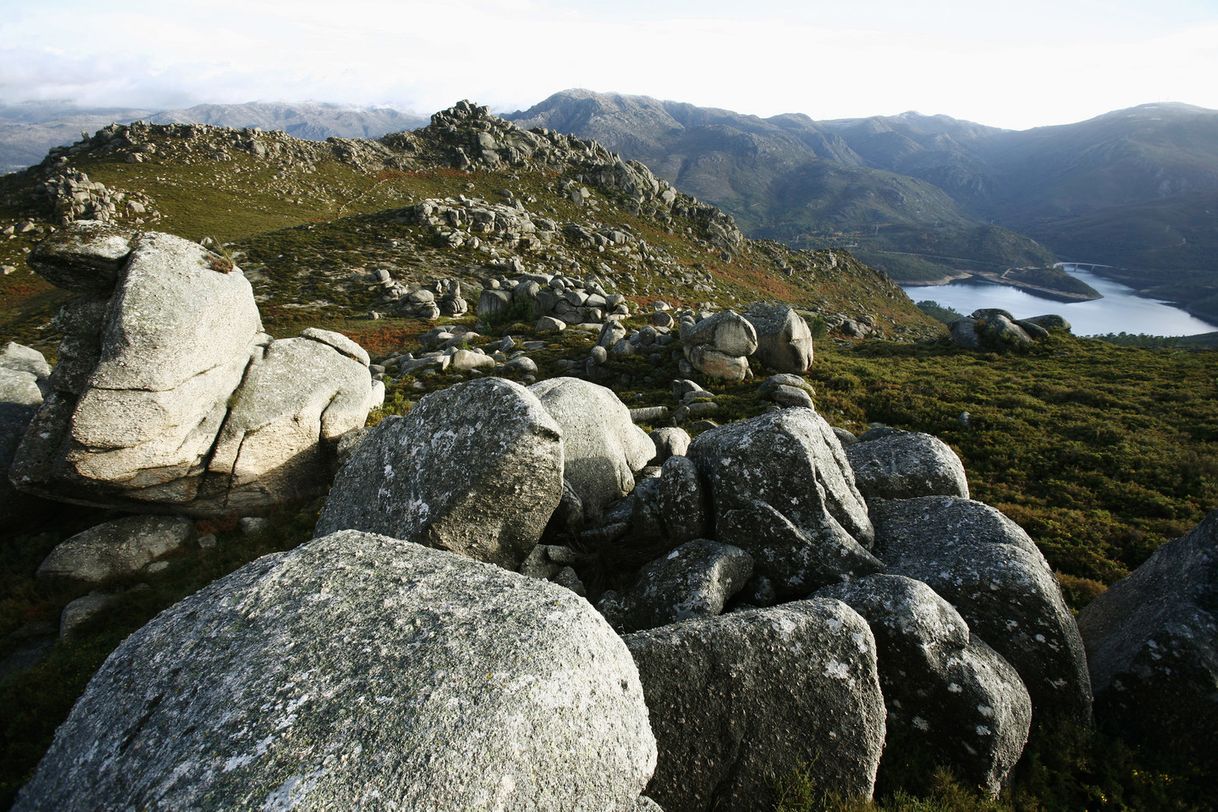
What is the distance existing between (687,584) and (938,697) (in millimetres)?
4094

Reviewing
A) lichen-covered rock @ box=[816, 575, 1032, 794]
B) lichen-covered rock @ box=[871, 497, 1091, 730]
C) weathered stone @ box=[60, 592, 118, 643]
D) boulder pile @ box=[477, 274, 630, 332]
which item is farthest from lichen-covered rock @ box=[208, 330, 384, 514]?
boulder pile @ box=[477, 274, 630, 332]

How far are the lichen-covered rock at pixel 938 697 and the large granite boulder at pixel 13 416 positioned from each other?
21.7 meters

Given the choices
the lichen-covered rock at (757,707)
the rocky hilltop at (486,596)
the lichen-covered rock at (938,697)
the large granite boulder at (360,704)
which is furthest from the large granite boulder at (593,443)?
the large granite boulder at (360,704)

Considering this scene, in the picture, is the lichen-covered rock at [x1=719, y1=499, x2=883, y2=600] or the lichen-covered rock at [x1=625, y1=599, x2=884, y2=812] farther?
the lichen-covered rock at [x1=719, y1=499, x2=883, y2=600]

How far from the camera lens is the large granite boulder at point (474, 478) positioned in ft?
34.4

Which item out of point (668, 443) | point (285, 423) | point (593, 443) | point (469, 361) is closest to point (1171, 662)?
point (593, 443)

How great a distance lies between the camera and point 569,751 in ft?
16.8

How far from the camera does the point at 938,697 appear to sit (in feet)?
26.8

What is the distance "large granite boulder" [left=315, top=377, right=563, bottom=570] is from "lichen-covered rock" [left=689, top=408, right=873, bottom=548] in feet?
11.6

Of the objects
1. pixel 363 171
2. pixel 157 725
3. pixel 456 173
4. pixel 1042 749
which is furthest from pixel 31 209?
pixel 1042 749

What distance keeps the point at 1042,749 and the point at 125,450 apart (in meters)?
20.2

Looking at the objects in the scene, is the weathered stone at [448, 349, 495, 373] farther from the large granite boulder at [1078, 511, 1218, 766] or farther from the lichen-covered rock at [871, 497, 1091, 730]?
the large granite boulder at [1078, 511, 1218, 766]

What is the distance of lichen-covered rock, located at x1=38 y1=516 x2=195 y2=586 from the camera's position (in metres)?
13.6

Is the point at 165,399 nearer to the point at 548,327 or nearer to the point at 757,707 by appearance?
the point at 757,707
